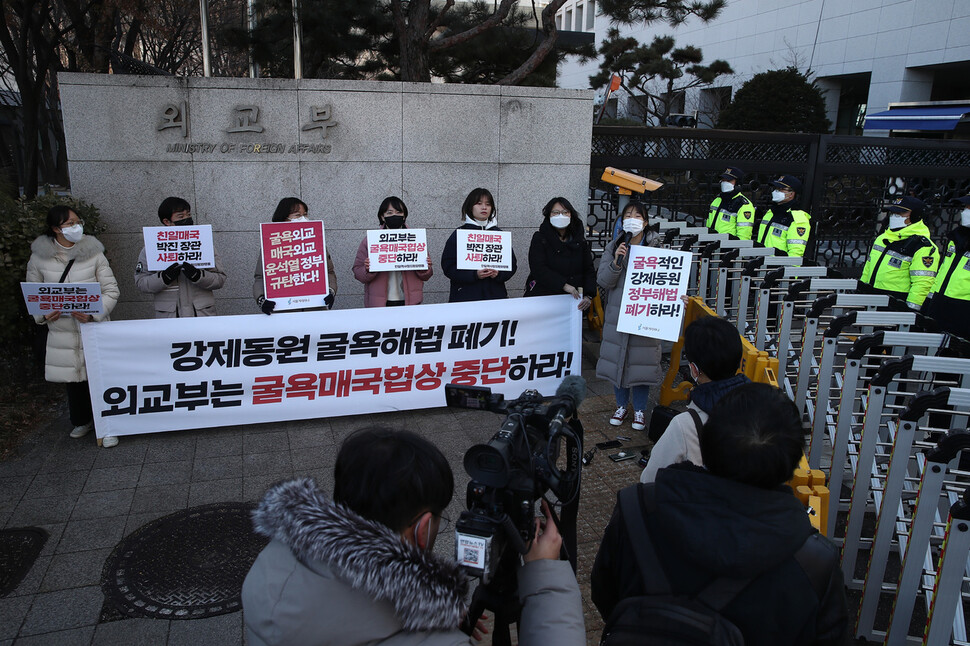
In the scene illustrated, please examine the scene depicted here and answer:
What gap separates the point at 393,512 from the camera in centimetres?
165

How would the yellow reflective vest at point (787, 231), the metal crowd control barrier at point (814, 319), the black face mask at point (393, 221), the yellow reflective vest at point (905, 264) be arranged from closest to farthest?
the metal crowd control barrier at point (814, 319)
the black face mask at point (393, 221)
the yellow reflective vest at point (905, 264)
the yellow reflective vest at point (787, 231)

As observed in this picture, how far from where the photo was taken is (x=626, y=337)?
574 centimetres

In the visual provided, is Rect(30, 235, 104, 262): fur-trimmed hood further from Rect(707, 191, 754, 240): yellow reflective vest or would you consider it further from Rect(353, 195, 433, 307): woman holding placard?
Rect(707, 191, 754, 240): yellow reflective vest

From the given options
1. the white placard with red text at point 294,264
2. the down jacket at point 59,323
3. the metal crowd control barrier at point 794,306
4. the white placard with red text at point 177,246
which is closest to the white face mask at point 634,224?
the metal crowd control barrier at point 794,306

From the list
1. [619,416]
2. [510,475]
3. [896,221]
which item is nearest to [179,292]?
[619,416]

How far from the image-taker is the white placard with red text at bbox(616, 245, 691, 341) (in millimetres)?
5582

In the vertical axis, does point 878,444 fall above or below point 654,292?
below

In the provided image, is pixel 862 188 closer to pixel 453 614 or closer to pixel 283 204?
pixel 283 204

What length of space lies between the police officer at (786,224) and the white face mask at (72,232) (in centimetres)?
719

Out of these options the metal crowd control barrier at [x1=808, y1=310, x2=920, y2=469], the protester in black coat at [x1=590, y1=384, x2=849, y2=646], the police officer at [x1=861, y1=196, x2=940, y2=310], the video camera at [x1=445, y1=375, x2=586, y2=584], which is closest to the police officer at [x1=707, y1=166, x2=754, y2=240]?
the police officer at [x1=861, y1=196, x2=940, y2=310]

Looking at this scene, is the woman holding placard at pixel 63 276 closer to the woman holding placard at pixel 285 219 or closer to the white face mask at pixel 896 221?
the woman holding placard at pixel 285 219

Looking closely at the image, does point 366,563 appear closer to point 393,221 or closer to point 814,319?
point 814,319

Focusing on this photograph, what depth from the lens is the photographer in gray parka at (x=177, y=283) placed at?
5.48 metres

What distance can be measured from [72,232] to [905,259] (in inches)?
300
